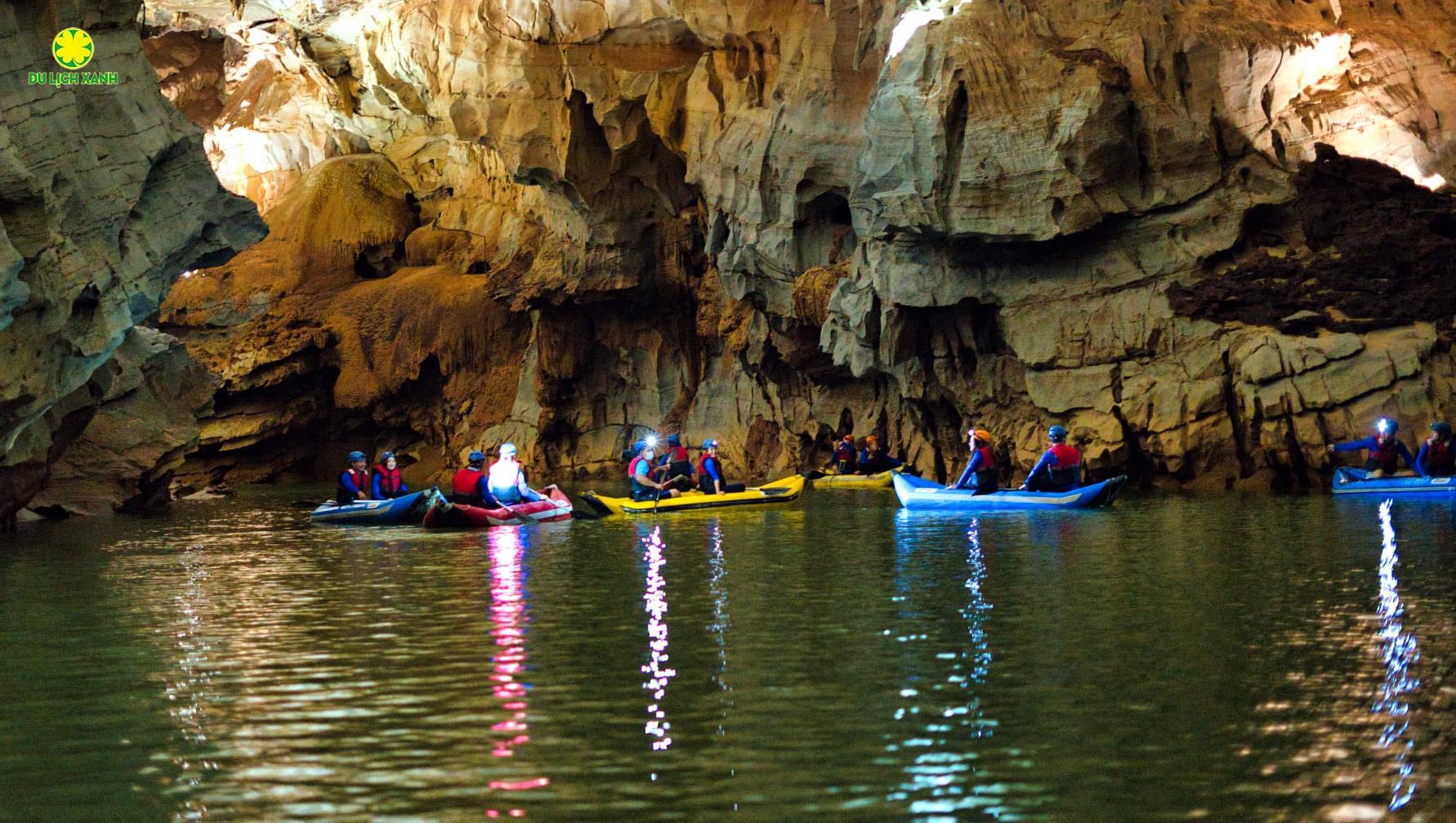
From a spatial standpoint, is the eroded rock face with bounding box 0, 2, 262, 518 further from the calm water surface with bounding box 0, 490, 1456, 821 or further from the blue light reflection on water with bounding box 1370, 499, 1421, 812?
the blue light reflection on water with bounding box 1370, 499, 1421, 812

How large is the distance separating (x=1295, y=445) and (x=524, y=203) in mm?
28247

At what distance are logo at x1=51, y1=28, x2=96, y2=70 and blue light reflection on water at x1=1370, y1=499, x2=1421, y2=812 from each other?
53.9ft

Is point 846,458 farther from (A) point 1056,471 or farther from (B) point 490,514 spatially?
(B) point 490,514

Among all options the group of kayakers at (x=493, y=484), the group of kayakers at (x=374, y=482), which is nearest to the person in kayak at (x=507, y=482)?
the group of kayakers at (x=493, y=484)

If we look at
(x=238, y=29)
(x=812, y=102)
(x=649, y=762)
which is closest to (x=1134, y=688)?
(x=649, y=762)

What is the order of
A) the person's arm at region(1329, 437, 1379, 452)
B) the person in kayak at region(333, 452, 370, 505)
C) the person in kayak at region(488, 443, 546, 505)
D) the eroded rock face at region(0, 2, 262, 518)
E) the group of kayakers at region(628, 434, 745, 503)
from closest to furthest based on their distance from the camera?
the eroded rock face at region(0, 2, 262, 518) → the person's arm at region(1329, 437, 1379, 452) → the person in kayak at region(488, 443, 546, 505) → the group of kayakers at region(628, 434, 745, 503) → the person in kayak at region(333, 452, 370, 505)

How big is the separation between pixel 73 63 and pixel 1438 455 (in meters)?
19.9

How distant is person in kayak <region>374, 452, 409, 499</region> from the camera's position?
2598 centimetres

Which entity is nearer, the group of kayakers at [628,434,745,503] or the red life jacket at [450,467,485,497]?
the red life jacket at [450,467,485,497]

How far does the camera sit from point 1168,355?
26.8m

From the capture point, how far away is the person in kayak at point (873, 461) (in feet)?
110

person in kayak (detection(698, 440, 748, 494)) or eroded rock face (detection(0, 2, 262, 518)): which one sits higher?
eroded rock face (detection(0, 2, 262, 518))

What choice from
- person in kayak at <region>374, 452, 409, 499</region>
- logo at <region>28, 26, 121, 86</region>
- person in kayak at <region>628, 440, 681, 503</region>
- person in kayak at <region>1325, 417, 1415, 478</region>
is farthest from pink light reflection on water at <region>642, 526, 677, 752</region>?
person in kayak at <region>1325, 417, 1415, 478</region>

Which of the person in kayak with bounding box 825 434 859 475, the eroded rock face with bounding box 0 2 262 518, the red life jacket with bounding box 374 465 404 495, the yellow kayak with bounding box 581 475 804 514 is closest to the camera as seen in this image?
the eroded rock face with bounding box 0 2 262 518
